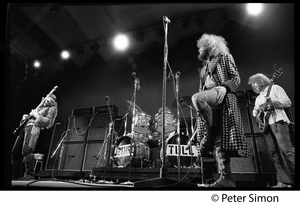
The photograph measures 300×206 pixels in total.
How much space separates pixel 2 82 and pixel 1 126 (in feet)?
0.73

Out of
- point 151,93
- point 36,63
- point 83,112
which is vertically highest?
point 36,63

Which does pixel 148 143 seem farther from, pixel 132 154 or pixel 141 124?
pixel 132 154

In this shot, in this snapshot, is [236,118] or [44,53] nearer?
[236,118]

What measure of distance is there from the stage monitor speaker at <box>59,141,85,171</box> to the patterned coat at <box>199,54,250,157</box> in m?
3.87

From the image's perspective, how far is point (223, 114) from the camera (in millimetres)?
1685

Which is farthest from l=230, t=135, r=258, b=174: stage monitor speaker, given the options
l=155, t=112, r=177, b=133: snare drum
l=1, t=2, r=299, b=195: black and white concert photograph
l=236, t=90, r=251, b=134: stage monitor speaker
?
l=155, t=112, r=177, b=133: snare drum

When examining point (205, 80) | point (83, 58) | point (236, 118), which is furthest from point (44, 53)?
point (236, 118)

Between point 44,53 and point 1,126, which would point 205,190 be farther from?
point 44,53

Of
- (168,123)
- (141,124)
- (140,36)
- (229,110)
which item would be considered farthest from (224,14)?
(229,110)

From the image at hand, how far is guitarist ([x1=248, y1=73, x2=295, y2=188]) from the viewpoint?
7.54 feet

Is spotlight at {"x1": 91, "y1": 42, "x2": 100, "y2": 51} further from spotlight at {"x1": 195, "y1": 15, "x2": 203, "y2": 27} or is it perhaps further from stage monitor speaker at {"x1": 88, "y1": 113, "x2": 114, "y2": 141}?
spotlight at {"x1": 195, "y1": 15, "x2": 203, "y2": 27}

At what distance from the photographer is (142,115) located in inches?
165

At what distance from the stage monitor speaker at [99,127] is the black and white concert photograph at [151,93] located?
29 millimetres

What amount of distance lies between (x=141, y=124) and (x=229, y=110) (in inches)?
103
